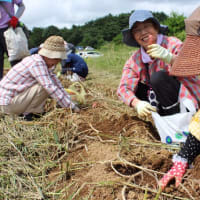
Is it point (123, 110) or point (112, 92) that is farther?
point (112, 92)

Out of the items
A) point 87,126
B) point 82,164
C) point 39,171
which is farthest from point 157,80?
point 39,171

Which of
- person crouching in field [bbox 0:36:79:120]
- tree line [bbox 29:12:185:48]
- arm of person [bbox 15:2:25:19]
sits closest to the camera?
person crouching in field [bbox 0:36:79:120]

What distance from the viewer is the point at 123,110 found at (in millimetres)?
2248

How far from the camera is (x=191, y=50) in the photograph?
3.54ft

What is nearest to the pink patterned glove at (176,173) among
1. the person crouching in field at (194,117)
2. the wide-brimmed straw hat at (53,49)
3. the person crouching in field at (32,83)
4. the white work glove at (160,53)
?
the person crouching in field at (194,117)

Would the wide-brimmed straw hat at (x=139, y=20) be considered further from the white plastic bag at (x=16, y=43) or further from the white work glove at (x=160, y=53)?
the white plastic bag at (x=16, y=43)

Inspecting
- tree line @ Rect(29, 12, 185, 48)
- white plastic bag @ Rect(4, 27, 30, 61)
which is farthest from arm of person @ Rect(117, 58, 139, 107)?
tree line @ Rect(29, 12, 185, 48)

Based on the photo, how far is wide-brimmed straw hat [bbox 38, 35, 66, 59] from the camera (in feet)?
7.00

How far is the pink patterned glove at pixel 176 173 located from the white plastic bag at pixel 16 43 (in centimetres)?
238

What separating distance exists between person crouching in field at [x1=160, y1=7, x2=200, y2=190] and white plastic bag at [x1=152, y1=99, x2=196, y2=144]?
262 mm

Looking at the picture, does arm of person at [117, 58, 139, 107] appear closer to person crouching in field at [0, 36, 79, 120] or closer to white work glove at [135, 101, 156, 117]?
white work glove at [135, 101, 156, 117]

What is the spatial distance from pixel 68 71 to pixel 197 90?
2.92 metres

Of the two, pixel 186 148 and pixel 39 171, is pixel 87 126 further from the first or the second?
pixel 186 148

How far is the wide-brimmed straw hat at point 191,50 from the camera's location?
1.05 meters
